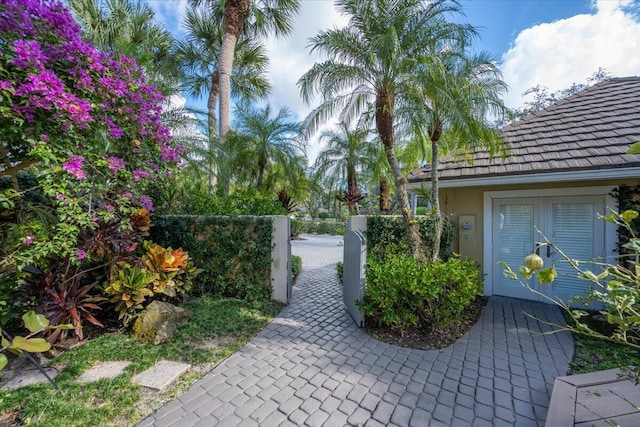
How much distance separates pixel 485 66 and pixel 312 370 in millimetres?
7076

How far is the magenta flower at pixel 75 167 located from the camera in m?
2.96

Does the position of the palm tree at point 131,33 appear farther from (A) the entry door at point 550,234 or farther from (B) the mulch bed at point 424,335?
(A) the entry door at point 550,234

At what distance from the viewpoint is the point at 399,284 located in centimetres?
432

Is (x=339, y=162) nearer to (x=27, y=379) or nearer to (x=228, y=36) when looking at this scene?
(x=228, y=36)

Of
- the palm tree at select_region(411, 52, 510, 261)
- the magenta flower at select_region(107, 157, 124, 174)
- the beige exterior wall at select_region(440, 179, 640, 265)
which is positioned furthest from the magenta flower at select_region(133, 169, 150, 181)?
the beige exterior wall at select_region(440, 179, 640, 265)

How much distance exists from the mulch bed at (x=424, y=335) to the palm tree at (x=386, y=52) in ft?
4.82

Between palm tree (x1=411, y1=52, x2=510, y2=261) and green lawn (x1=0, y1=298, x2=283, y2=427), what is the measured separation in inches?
167

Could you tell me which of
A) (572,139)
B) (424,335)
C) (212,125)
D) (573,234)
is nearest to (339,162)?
(212,125)

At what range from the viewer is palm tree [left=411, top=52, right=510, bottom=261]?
4.78 m

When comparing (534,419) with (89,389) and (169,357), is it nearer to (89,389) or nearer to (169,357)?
(169,357)

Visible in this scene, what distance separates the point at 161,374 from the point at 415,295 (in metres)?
3.69

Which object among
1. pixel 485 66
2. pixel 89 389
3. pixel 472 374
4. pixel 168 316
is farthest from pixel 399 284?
pixel 485 66

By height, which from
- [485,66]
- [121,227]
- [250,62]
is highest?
[250,62]

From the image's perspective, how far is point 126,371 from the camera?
329 cm
